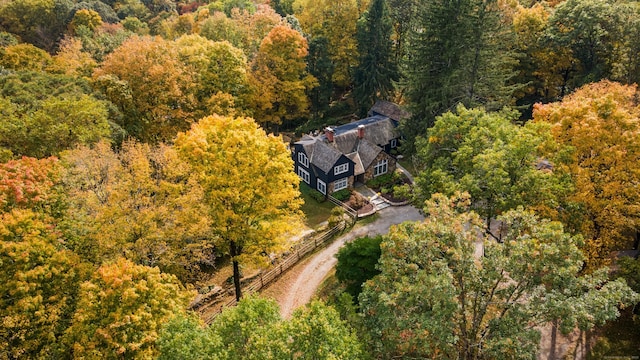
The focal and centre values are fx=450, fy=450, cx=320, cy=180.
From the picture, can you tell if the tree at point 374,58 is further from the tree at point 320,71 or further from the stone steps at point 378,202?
the stone steps at point 378,202

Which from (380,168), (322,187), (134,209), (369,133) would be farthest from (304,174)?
(134,209)

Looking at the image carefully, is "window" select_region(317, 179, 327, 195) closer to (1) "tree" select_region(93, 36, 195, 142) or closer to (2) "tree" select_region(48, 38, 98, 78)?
(1) "tree" select_region(93, 36, 195, 142)

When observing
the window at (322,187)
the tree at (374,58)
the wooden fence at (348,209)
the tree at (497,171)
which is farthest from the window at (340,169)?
the tree at (497,171)

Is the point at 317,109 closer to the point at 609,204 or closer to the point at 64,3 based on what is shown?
the point at 609,204

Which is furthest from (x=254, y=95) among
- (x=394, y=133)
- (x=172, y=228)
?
→ (x=172, y=228)

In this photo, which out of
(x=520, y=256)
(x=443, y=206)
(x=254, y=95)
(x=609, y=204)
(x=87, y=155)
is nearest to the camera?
(x=520, y=256)
